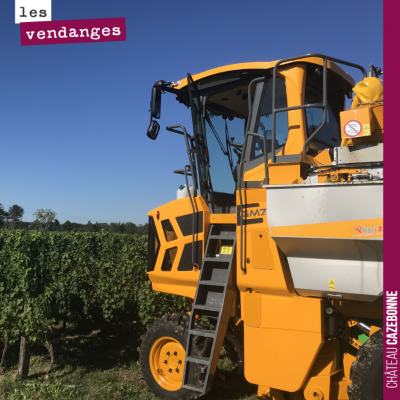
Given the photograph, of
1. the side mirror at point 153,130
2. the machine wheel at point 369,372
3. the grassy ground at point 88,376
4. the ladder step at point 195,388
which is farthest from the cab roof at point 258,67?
the grassy ground at point 88,376

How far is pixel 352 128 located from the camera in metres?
3.37

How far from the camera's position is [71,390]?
502 centimetres

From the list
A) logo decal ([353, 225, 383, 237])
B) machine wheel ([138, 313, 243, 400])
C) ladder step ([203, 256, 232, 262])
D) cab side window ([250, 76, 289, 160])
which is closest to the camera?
logo decal ([353, 225, 383, 237])

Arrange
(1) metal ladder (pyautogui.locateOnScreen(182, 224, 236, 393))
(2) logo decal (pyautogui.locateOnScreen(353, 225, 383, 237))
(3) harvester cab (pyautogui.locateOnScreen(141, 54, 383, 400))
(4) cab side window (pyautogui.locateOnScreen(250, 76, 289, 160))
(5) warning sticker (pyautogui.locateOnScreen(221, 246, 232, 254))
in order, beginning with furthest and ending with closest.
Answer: (5) warning sticker (pyautogui.locateOnScreen(221, 246, 232, 254)) → (1) metal ladder (pyautogui.locateOnScreen(182, 224, 236, 393)) → (4) cab side window (pyautogui.locateOnScreen(250, 76, 289, 160)) → (3) harvester cab (pyautogui.locateOnScreen(141, 54, 383, 400)) → (2) logo decal (pyautogui.locateOnScreen(353, 225, 383, 237))

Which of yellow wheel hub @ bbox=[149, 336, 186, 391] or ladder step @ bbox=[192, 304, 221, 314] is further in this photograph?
yellow wheel hub @ bbox=[149, 336, 186, 391]

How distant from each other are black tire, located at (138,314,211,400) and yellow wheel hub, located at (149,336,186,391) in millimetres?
48

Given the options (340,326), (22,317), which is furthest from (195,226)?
(22,317)

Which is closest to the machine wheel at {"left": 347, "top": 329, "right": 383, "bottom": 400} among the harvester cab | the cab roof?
the harvester cab

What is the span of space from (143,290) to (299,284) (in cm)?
467

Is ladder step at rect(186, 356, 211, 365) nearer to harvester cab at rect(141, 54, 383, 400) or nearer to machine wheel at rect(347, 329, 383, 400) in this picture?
harvester cab at rect(141, 54, 383, 400)

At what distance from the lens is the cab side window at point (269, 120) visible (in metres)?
4.09

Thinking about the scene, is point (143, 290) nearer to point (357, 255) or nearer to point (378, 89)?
point (357, 255)

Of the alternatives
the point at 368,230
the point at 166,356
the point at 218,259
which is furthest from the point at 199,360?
the point at 368,230

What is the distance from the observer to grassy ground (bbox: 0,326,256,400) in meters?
4.93
